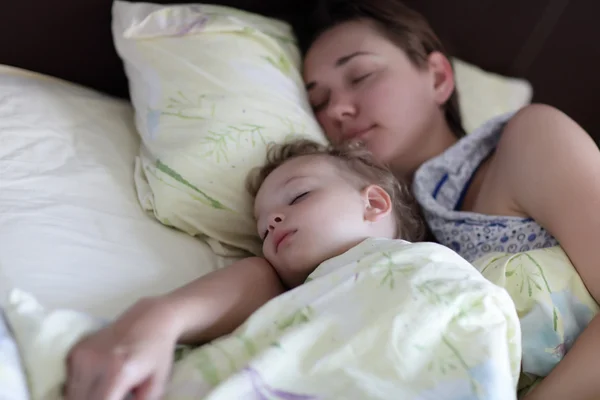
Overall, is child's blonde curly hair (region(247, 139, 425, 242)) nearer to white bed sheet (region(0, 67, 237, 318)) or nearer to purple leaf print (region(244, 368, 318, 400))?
white bed sheet (region(0, 67, 237, 318))

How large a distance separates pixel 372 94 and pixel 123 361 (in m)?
0.74

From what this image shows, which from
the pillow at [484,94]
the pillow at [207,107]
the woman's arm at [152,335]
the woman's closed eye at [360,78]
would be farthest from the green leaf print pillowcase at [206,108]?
the pillow at [484,94]

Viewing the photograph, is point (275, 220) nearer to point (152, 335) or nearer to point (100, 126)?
point (152, 335)

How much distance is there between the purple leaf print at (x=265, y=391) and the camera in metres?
0.57

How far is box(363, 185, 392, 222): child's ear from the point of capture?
848 mm

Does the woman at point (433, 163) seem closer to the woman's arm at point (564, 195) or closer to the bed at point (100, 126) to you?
the woman's arm at point (564, 195)

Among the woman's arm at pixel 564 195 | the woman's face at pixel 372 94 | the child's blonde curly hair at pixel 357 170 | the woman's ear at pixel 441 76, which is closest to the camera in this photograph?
the woman's arm at pixel 564 195

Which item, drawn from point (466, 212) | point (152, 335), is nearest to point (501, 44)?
point (466, 212)

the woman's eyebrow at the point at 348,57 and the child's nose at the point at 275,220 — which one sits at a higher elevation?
the woman's eyebrow at the point at 348,57

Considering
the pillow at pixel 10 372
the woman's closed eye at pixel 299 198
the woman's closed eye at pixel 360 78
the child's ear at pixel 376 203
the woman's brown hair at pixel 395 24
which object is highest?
the woman's brown hair at pixel 395 24

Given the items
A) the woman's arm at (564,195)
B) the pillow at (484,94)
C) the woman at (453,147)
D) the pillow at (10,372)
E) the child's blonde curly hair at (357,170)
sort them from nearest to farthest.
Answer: the pillow at (10,372) < the woman's arm at (564,195) < the woman at (453,147) < the child's blonde curly hair at (357,170) < the pillow at (484,94)

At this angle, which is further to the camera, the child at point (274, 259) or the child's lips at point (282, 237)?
the child's lips at point (282, 237)

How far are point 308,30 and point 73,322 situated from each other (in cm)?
87

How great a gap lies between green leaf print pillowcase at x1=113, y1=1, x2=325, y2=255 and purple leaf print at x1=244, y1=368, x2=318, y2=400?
1.29 ft
